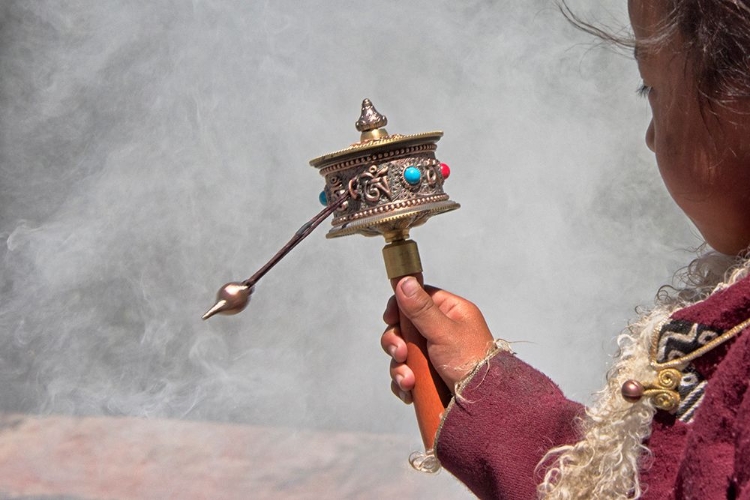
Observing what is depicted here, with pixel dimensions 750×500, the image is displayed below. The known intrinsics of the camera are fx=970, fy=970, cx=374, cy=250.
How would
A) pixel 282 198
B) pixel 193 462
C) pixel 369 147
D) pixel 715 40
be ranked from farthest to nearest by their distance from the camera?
pixel 282 198, pixel 193 462, pixel 369 147, pixel 715 40

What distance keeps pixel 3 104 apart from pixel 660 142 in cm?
159

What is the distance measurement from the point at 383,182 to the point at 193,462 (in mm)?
1112

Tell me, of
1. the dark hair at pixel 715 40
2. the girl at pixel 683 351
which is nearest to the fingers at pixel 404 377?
the girl at pixel 683 351

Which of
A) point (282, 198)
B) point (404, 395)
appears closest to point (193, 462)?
point (282, 198)

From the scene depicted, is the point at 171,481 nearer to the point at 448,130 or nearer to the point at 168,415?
the point at 168,415

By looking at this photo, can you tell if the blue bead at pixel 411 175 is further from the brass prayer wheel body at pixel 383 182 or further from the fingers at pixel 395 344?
the fingers at pixel 395 344

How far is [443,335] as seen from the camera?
109 cm

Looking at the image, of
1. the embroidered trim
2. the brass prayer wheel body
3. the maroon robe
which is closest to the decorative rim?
the brass prayer wheel body

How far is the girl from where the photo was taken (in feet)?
2.43

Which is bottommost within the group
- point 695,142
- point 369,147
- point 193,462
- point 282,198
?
point 193,462

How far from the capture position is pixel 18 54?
6.72 ft

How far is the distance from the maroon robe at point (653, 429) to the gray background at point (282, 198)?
1018 mm

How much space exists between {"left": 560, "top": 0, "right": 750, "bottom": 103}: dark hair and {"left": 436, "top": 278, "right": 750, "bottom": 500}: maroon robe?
16cm

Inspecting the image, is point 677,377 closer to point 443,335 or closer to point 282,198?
point 443,335
